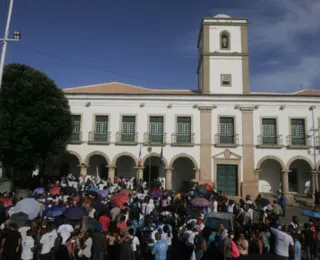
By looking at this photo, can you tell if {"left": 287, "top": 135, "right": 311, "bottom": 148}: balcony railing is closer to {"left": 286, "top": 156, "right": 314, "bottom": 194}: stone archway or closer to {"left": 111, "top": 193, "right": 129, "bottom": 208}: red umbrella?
{"left": 286, "top": 156, "right": 314, "bottom": 194}: stone archway

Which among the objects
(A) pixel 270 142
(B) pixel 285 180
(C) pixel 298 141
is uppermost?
(C) pixel 298 141

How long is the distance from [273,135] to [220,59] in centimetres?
799

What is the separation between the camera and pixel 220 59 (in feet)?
83.7

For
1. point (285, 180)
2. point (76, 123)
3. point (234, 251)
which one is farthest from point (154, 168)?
point (234, 251)

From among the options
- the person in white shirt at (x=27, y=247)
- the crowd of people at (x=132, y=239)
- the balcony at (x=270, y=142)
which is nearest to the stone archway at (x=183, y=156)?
the balcony at (x=270, y=142)

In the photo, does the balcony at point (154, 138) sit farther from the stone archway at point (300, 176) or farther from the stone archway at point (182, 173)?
the stone archway at point (300, 176)

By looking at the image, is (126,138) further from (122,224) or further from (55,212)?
(122,224)

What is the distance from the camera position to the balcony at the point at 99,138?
24141 mm

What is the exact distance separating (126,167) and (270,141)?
1237cm

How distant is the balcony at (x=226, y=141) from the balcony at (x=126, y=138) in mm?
6630

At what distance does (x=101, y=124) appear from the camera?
24750 millimetres

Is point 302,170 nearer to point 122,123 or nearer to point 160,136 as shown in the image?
point 160,136

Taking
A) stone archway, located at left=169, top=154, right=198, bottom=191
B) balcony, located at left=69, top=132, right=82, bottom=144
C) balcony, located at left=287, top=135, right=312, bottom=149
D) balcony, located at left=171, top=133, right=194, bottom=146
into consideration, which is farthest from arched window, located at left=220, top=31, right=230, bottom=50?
balcony, located at left=69, top=132, right=82, bottom=144

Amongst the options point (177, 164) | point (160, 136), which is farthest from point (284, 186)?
point (160, 136)
